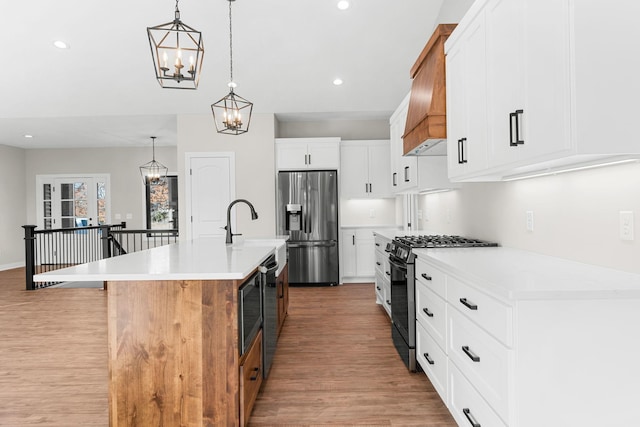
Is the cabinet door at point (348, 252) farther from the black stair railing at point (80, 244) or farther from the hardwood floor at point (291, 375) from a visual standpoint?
the black stair railing at point (80, 244)

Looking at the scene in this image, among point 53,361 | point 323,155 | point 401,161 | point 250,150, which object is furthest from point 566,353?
point 250,150

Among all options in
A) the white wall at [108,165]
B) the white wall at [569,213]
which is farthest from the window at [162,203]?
the white wall at [569,213]

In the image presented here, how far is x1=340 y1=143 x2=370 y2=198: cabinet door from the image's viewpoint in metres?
6.38

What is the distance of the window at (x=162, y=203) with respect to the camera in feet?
29.6

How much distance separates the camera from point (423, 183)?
3.71m

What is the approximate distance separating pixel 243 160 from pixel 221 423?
4.86m

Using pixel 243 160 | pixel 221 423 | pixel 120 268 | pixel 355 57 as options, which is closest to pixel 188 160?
pixel 243 160

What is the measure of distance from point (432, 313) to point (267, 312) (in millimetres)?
1107

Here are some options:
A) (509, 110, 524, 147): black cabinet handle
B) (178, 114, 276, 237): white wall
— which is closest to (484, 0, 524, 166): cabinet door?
(509, 110, 524, 147): black cabinet handle

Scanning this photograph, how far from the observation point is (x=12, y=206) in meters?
8.67

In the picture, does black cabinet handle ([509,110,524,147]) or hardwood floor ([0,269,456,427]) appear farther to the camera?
hardwood floor ([0,269,456,427])

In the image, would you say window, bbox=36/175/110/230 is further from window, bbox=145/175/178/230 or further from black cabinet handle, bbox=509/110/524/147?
black cabinet handle, bbox=509/110/524/147

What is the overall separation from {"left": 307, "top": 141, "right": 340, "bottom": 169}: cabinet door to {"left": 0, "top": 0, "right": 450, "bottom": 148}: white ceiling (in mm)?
567

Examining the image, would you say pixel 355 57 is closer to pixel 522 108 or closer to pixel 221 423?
pixel 522 108
